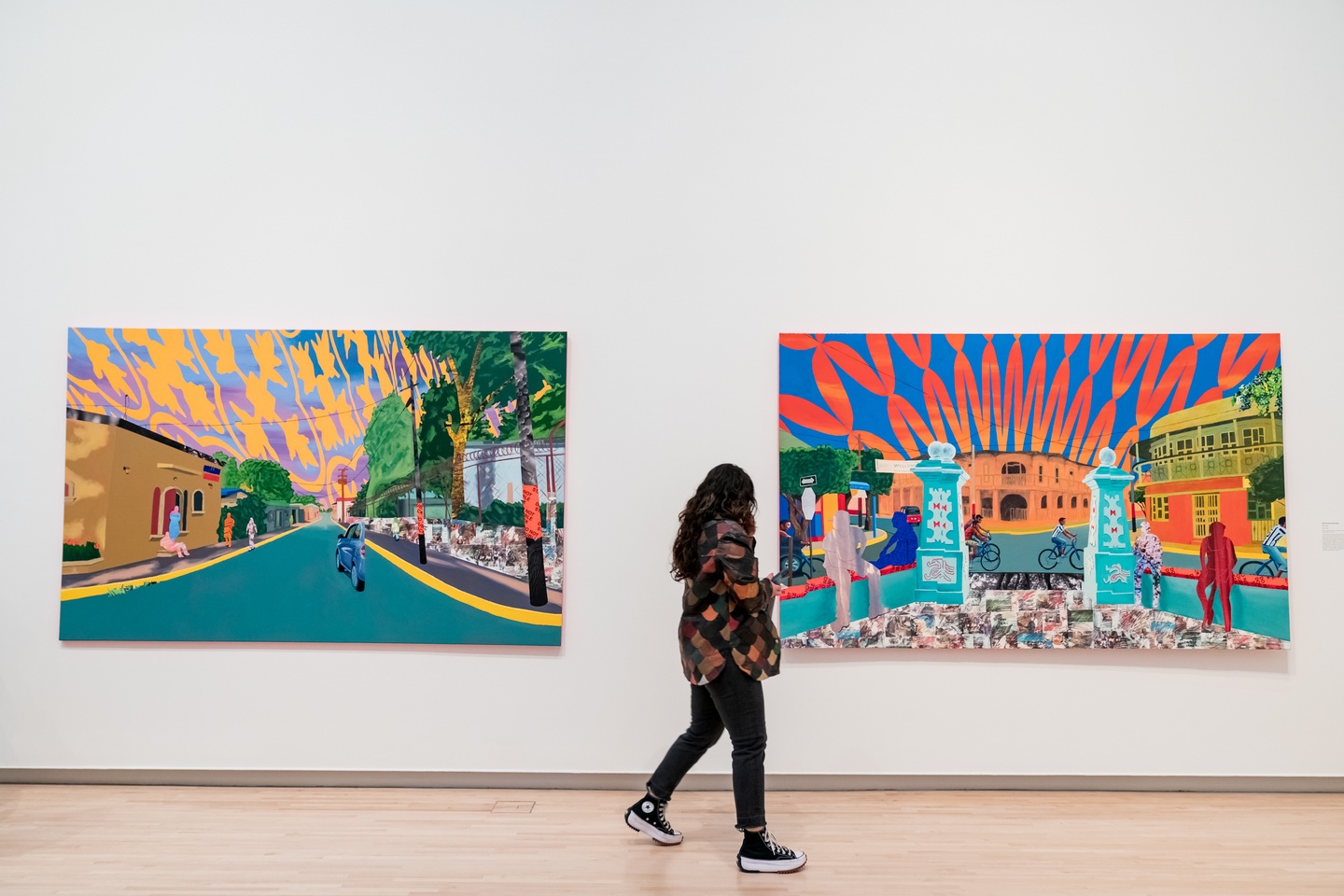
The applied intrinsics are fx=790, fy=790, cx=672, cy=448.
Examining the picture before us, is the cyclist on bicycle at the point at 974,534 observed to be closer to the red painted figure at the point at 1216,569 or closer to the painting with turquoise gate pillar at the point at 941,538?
the painting with turquoise gate pillar at the point at 941,538

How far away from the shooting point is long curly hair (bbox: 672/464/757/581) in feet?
9.03

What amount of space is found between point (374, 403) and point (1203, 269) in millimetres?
3823

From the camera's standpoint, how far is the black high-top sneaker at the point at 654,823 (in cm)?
289

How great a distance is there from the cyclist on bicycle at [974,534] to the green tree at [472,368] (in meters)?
1.93

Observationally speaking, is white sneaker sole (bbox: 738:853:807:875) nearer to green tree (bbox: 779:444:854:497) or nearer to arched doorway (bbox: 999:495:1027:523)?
green tree (bbox: 779:444:854:497)

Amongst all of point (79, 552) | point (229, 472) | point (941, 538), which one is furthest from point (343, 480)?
point (941, 538)

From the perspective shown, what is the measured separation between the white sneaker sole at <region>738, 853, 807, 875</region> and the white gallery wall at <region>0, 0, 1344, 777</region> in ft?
3.02

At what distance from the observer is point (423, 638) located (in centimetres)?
349

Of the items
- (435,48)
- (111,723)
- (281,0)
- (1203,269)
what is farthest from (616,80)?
(111,723)

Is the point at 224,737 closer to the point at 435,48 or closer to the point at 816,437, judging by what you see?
the point at 816,437

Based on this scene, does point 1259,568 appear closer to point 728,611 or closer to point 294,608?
point 728,611

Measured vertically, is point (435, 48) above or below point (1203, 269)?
above

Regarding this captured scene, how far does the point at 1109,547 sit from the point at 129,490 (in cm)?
435

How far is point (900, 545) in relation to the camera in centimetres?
351
